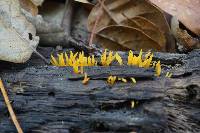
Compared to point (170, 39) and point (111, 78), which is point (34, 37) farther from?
point (170, 39)

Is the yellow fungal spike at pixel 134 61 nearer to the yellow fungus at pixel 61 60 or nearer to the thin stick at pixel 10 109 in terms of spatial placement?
the yellow fungus at pixel 61 60

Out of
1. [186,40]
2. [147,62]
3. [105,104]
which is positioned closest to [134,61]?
[147,62]

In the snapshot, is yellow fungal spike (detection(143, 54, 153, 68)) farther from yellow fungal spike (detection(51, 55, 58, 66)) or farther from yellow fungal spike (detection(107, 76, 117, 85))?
yellow fungal spike (detection(51, 55, 58, 66))

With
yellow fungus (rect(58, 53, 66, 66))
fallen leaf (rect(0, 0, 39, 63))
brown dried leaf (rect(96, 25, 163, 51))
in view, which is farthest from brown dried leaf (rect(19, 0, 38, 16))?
yellow fungus (rect(58, 53, 66, 66))

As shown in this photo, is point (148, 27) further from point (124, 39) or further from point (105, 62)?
point (105, 62)

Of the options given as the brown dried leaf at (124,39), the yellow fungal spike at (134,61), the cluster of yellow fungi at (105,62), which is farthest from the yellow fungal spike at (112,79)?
the brown dried leaf at (124,39)

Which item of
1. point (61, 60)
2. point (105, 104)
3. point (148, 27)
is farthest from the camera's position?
point (148, 27)

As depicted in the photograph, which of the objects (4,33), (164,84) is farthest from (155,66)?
(4,33)
